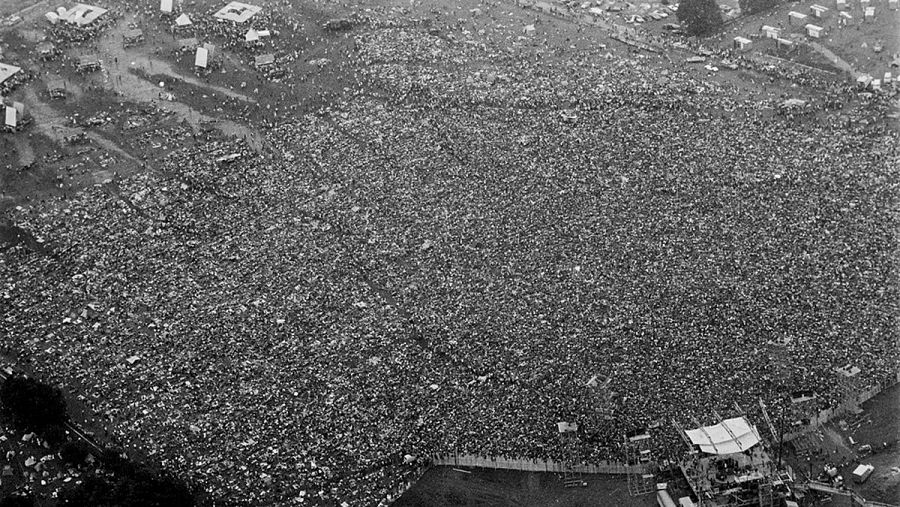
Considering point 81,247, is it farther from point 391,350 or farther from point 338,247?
point 391,350

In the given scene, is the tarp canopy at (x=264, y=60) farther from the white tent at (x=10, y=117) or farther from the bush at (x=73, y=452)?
the bush at (x=73, y=452)

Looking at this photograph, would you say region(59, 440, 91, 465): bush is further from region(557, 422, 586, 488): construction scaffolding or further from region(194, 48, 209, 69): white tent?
region(194, 48, 209, 69): white tent

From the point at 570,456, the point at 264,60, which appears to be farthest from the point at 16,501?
the point at 264,60

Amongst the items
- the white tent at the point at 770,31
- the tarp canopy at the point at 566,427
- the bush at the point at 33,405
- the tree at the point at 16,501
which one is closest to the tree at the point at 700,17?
the white tent at the point at 770,31

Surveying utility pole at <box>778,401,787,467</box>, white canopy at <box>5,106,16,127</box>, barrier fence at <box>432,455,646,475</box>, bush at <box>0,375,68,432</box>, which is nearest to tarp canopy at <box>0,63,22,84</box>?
white canopy at <box>5,106,16,127</box>

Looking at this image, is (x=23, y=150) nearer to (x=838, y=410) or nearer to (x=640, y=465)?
(x=640, y=465)

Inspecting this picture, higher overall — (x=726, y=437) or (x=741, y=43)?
(x=741, y=43)
